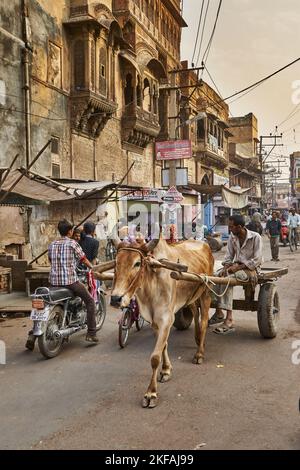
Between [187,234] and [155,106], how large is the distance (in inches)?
320

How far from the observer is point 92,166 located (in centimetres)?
1992

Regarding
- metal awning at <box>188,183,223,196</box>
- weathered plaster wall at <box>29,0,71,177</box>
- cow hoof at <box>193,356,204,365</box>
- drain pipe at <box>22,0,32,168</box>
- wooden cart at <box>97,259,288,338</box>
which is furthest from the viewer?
metal awning at <box>188,183,223,196</box>

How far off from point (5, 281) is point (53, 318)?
5.18 meters

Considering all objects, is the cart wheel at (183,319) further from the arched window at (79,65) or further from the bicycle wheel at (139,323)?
the arched window at (79,65)

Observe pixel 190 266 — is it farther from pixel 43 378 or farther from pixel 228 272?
pixel 43 378

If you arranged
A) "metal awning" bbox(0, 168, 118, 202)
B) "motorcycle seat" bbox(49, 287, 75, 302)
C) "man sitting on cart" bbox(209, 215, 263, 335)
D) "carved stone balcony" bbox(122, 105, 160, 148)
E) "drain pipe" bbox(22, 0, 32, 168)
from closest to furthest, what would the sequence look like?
"motorcycle seat" bbox(49, 287, 75, 302), "man sitting on cart" bbox(209, 215, 263, 335), "metal awning" bbox(0, 168, 118, 202), "drain pipe" bbox(22, 0, 32, 168), "carved stone balcony" bbox(122, 105, 160, 148)

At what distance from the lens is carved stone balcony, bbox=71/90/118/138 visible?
59.6 ft

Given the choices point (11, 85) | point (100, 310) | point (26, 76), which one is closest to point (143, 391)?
point (100, 310)

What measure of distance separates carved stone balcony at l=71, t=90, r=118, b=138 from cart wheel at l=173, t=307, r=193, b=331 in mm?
12599

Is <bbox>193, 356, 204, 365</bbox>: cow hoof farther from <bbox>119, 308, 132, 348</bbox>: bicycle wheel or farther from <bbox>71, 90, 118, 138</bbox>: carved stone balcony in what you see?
<bbox>71, 90, 118, 138</bbox>: carved stone balcony

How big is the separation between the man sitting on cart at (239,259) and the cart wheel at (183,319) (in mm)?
563

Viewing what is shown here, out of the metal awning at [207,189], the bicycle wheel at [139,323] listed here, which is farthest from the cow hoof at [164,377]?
the metal awning at [207,189]

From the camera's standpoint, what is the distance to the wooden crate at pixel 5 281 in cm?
1126

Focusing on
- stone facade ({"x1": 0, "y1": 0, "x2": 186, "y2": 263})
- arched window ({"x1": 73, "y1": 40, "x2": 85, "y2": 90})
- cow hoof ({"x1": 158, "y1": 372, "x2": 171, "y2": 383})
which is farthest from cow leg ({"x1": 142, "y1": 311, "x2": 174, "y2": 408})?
arched window ({"x1": 73, "y1": 40, "x2": 85, "y2": 90})
